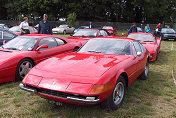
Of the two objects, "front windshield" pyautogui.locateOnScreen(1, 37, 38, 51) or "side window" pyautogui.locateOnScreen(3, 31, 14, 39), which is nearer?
"front windshield" pyautogui.locateOnScreen(1, 37, 38, 51)

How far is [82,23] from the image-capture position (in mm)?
32594

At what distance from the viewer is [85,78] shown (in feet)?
9.94

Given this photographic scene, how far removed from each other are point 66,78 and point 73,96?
13.1 inches

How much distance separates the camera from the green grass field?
10.8 ft

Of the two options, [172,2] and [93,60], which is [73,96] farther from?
[172,2]

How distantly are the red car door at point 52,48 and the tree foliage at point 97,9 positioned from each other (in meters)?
29.6

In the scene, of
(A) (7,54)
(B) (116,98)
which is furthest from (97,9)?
(B) (116,98)

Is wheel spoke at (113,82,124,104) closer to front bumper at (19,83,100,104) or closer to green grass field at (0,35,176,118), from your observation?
green grass field at (0,35,176,118)

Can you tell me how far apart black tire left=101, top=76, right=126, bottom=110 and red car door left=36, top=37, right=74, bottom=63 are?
2856mm

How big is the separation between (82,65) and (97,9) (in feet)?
124

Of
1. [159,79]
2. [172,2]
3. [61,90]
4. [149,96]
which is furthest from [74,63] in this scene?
[172,2]

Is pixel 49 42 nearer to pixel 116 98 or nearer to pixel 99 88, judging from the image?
pixel 116 98

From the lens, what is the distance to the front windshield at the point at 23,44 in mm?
5519

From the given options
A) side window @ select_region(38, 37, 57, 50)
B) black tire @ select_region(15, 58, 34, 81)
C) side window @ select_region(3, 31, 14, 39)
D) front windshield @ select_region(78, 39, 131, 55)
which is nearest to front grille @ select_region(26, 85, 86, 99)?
front windshield @ select_region(78, 39, 131, 55)
